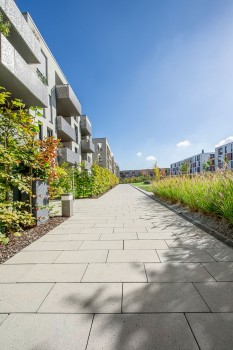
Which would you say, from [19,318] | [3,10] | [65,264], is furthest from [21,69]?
[19,318]

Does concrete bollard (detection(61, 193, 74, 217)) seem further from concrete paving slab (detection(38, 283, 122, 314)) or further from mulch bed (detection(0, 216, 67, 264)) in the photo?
concrete paving slab (detection(38, 283, 122, 314))

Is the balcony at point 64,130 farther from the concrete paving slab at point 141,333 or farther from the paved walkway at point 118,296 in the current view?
the concrete paving slab at point 141,333

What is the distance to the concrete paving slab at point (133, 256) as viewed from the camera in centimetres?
324

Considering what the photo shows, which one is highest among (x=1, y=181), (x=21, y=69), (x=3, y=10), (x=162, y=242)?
(x=3, y=10)

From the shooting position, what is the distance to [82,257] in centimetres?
340

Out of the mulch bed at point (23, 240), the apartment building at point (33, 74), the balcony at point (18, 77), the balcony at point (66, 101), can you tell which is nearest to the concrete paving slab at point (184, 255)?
the mulch bed at point (23, 240)

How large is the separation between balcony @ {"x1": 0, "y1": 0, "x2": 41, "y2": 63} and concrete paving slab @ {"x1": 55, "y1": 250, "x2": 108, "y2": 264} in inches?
438

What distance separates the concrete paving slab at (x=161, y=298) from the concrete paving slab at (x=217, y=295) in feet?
0.24

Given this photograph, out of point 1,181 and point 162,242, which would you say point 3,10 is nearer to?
point 1,181

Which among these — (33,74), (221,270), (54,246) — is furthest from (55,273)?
(33,74)

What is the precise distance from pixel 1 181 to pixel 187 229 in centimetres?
454

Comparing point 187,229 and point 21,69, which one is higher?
point 21,69

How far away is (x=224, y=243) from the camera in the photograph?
155 inches

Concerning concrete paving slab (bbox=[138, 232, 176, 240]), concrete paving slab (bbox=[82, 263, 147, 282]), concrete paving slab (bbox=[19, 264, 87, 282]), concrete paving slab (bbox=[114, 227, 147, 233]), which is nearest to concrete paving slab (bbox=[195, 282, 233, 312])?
concrete paving slab (bbox=[82, 263, 147, 282])
